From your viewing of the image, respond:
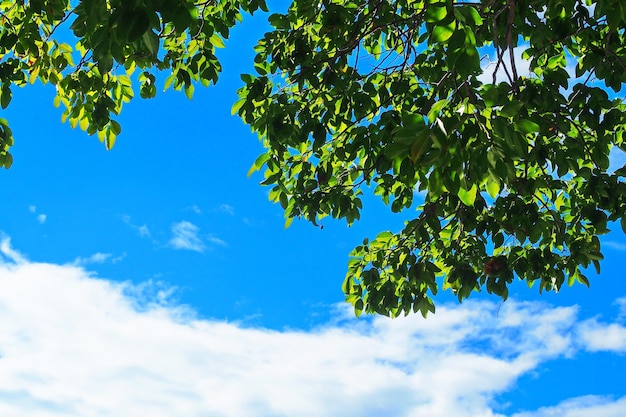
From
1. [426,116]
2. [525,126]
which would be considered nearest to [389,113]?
[426,116]

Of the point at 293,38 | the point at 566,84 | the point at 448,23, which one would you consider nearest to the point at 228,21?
the point at 293,38

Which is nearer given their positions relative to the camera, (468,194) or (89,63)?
(468,194)

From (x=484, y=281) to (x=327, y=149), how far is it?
2.06 m

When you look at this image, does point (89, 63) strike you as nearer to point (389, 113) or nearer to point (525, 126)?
A: point (389, 113)


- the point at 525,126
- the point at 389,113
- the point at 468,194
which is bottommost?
the point at 468,194

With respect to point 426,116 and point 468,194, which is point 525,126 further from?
point 426,116

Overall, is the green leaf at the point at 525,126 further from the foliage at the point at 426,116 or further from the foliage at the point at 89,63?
the foliage at the point at 89,63

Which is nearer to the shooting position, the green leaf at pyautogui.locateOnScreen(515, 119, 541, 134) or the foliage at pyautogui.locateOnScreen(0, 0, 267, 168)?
the green leaf at pyautogui.locateOnScreen(515, 119, 541, 134)

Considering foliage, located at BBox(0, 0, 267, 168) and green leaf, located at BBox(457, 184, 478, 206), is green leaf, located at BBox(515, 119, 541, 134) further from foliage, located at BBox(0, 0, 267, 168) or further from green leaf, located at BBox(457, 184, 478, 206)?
foliage, located at BBox(0, 0, 267, 168)

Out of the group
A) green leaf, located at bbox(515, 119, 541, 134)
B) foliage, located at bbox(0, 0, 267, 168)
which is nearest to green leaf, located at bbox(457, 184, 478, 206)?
green leaf, located at bbox(515, 119, 541, 134)

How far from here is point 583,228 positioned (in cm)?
666

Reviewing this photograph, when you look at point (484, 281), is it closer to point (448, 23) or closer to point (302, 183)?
point (302, 183)

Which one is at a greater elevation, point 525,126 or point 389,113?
point 389,113

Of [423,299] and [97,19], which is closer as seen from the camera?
[97,19]
